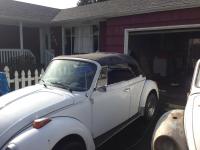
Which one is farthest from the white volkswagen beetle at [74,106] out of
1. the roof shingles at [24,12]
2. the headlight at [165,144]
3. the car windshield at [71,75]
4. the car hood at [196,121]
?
the roof shingles at [24,12]

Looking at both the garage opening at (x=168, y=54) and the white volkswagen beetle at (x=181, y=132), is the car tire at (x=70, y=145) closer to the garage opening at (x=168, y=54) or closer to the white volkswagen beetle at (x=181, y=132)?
the white volkswagen beetle at (x=181, y=132)

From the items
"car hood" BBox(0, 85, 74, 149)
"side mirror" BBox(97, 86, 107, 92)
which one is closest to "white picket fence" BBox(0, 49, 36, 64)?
"car hood" BBox(0, 85, 74, 149)

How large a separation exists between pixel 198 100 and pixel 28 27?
52.5ft

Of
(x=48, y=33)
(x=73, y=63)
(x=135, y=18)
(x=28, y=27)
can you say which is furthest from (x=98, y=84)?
(x=28, y=27)

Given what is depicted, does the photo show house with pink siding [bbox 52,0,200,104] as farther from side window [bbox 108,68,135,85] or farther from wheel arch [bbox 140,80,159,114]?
side window [bbox 108,68,135,85]

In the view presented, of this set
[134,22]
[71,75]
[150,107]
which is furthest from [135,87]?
[134,22]

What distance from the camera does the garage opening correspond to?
14.1 meters

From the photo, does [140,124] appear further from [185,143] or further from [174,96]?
[174,96]

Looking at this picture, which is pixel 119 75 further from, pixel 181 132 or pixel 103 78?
pixel 181 132

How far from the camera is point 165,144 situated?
10.5 ft

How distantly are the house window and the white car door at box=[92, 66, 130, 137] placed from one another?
910 centimetres

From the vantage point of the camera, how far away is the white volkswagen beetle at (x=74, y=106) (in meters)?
3.17

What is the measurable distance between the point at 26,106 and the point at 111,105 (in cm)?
169

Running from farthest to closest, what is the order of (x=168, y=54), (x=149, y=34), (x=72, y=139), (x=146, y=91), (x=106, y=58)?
(x=168, y=54) → (x=149, y=34) → (x=146, y=91) → (x=106, y=58) → (x=72, y=139)
